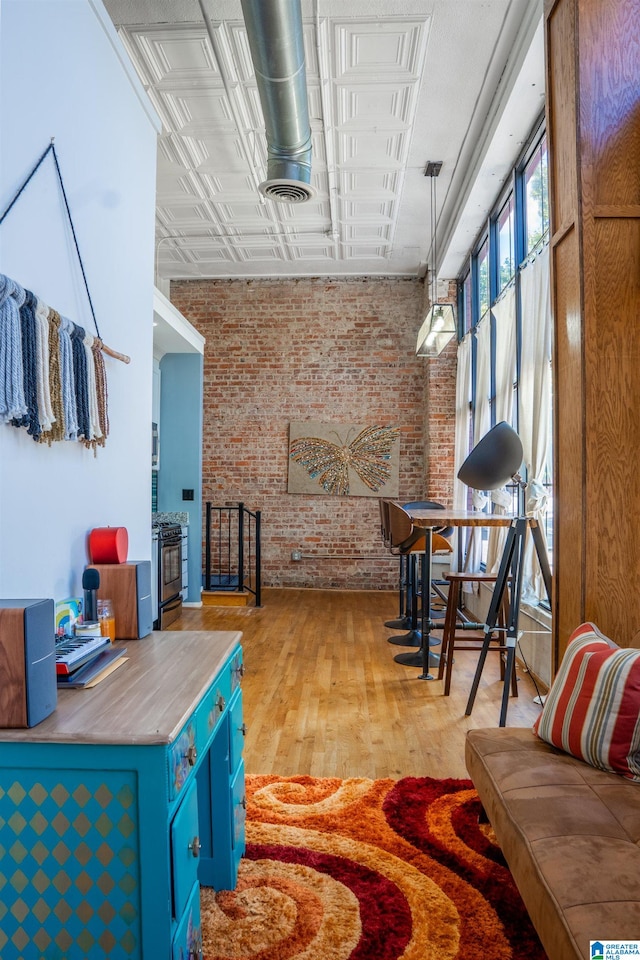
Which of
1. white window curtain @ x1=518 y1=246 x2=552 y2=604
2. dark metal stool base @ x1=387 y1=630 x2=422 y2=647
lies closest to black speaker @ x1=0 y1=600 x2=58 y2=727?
white window curtain @ x1=518 y1=246 x2=552 y2=604

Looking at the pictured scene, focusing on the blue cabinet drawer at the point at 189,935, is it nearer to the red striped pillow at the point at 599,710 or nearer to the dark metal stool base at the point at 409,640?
the red striped pillow at the point at 599,710

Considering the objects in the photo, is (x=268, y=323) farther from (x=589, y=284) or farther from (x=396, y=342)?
(x=589, y=284)

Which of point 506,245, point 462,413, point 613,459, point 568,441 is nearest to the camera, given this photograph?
point 613,459

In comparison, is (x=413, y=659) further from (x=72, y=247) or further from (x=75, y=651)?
(x=72, y=247)

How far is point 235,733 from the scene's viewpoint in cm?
204

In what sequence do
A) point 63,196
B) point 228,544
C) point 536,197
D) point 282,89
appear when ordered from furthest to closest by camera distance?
point 228,544 → point 536,197 → point 282,89 → point 63,196

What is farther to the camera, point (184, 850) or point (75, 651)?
point (75, 651)

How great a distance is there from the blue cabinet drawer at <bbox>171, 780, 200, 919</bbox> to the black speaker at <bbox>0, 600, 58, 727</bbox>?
0.38 meters

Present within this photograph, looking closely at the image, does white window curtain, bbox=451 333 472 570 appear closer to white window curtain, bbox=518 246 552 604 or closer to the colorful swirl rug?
white window curtain, bbox=518 246 552 604

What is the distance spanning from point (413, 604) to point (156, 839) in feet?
13.8

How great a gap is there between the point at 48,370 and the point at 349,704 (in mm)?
2553

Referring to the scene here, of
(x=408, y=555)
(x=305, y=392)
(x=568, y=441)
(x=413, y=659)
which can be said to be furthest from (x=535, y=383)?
(x=305, y=392)

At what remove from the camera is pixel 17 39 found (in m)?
1.92

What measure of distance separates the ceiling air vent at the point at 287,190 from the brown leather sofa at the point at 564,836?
10.9 feet
